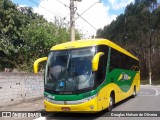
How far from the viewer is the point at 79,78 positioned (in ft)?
38.3

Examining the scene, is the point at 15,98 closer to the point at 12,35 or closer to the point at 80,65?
the point at 80,65

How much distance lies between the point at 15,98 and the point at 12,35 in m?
18.5

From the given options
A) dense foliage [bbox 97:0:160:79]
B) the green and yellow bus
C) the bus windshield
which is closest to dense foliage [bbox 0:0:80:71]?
the green and yellow bus

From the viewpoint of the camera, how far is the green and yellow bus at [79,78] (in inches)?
453

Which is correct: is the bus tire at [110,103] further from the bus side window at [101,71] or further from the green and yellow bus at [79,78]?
the bus side window at [101,71]

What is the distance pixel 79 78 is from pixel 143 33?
54102 millimetres

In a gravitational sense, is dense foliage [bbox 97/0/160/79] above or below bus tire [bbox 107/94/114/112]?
above

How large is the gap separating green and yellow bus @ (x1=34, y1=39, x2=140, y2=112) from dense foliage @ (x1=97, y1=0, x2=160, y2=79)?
4781cm

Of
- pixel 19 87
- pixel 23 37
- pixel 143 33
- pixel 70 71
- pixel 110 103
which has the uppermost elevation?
pixel 143 33

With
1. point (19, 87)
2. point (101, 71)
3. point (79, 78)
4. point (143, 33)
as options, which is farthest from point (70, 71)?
point (143, 33)

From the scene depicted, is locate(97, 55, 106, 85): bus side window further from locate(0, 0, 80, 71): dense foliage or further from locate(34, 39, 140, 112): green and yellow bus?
A: locate(0, 0, 80, 71): dense foliage

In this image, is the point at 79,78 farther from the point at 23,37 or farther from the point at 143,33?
the point at 143,33

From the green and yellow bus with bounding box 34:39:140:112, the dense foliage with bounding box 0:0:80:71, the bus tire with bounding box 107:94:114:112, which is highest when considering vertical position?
the dense foliage with bounding box 0:0:80:71

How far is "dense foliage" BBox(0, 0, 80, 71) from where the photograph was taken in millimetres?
27781
